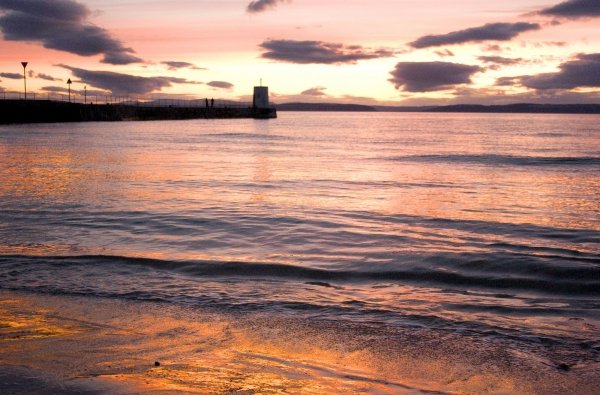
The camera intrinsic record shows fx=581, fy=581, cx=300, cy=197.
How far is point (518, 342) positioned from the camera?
18.7ft

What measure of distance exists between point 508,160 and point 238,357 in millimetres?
31266

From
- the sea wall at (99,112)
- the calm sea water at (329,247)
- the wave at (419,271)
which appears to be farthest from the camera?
the sea wall at (99,112)

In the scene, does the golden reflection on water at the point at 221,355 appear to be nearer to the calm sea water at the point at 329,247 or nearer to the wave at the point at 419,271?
the calm sea water at the point at 329,247

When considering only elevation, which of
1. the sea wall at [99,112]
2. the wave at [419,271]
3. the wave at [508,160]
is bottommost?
the wave at [419,271]

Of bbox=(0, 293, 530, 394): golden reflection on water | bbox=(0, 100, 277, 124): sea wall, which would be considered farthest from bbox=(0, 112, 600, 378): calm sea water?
bbox=(0, 100, 277, 124): sea wall

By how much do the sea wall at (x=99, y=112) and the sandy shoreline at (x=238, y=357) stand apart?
236 feet

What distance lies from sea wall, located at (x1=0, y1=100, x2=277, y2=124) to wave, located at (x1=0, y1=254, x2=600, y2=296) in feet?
225

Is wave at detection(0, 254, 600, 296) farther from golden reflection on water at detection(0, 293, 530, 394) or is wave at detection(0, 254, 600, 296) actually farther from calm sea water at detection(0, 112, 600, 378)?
golden reflection on water at detection(0, 293, 530, 394)

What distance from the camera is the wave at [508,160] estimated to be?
31875 mm

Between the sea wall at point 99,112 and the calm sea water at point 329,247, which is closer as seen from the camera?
the calm sea water at point 329,247

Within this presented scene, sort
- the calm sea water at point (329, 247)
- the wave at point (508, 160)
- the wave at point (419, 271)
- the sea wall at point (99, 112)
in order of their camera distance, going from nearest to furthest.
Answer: the calm sea water at point (329, 247) < the wave at point (419, 271) < the wave at point (508, 160) < the sea wall at point (99, 112)

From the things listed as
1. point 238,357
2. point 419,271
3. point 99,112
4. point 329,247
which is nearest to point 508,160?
point 329,247

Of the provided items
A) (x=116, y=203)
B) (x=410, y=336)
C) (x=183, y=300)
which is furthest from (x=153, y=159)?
(x=410, y=336)

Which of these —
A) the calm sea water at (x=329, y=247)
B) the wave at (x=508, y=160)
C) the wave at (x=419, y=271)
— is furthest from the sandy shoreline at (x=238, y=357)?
the wave at (x=508, y=160)
